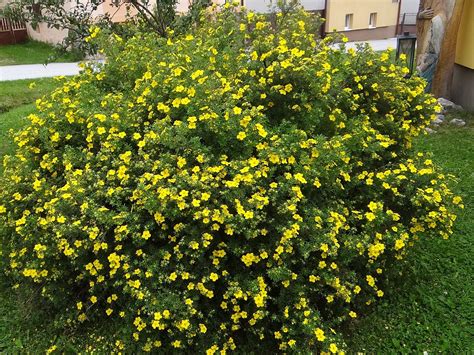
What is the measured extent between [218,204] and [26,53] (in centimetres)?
1441

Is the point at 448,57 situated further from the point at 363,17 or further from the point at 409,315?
the point at 363,17

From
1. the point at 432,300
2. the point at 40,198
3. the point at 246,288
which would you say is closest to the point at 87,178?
the point at 40,198

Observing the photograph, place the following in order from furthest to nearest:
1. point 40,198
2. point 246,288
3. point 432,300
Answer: point 432,300 → point 40,198 → point 246,288

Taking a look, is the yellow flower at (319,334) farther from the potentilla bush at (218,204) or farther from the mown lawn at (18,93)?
the mown lawn at (18,93)

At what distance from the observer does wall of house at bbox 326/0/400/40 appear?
691 inches

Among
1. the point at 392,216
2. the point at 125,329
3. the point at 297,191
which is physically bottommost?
the point at 125,329

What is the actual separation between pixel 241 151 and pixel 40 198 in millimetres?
1292

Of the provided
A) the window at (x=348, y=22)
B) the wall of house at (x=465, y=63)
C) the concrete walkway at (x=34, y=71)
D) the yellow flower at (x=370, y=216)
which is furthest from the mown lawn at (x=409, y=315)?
the window at (x=348, y=22)

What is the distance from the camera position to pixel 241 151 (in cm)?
283

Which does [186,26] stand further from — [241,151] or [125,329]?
[125,329]

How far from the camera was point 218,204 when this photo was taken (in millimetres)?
2498

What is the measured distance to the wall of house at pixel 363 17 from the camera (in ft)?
57.6

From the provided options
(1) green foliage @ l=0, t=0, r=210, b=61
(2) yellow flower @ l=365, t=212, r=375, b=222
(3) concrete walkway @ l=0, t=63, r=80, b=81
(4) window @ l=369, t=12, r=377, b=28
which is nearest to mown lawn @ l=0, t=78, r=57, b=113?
(3) concrete walkway @ l=0, t=63, r=80, b=81

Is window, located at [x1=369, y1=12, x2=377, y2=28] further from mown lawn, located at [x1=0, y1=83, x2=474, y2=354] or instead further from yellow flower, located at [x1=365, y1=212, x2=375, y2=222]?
yellow flower, located at [x1=365, y1=212, x2=375, y2=222]
